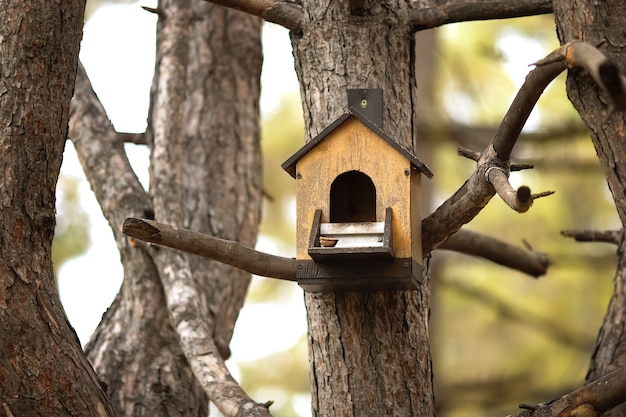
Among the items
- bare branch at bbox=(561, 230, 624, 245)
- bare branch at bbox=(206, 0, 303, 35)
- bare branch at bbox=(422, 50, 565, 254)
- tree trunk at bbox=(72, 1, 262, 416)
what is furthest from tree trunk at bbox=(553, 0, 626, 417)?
tree trunk at bbox=(72, 1, 262, 416)

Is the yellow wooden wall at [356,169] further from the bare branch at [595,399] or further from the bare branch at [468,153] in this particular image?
the bare branch at [595,399]

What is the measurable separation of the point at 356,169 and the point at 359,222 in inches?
7.3

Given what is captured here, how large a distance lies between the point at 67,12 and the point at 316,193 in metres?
1.05

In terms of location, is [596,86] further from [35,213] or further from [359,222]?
[35,213]

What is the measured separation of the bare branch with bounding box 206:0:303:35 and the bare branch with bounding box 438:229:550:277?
1282 millimetres

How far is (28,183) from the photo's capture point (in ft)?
10.5

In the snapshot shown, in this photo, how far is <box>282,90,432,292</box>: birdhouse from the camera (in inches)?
127

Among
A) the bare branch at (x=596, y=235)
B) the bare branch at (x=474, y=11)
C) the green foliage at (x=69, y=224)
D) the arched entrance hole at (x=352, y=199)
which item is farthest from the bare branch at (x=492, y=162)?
the green foliage at (x=69, y=224)

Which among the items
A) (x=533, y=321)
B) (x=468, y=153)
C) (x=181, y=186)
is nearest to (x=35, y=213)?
(x=468, y=153)

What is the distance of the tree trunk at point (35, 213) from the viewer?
10.0 ft

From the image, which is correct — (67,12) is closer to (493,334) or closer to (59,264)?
(59,264)

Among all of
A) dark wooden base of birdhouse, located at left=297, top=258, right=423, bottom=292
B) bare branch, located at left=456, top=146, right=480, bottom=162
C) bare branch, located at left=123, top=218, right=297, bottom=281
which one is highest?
bare branch, located at left=456, top=146, right=480, bottom=162

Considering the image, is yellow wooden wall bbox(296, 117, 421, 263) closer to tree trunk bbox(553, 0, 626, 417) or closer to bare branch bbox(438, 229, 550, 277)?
tree trunk bbox(553, 0, 626, 417)

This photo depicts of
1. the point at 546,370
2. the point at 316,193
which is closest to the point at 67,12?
the point at 316,193
